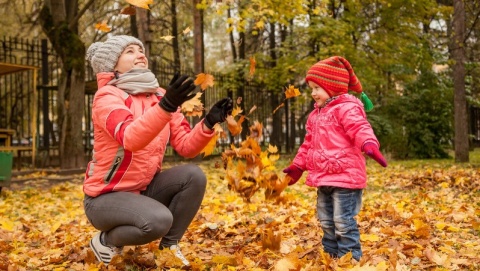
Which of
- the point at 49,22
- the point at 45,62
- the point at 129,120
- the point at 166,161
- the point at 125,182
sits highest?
the point at 49,22

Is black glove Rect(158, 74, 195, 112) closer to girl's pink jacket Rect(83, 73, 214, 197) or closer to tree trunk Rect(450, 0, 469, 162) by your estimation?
girl's pink jacket Rect(83, 73, 214, 197)

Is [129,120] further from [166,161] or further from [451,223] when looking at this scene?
[166,161]

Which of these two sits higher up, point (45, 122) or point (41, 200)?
point (45, 122)

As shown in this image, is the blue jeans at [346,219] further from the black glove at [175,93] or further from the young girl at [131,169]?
the black glove at [175,93]

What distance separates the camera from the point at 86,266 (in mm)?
3277

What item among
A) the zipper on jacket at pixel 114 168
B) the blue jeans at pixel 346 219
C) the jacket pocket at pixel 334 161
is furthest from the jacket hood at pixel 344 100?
the zipper on jacket at pixel 114 168

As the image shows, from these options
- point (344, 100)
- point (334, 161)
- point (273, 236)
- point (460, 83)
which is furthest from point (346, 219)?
point (460, 83)

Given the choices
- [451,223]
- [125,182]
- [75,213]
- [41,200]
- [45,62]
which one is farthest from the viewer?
[45,62]

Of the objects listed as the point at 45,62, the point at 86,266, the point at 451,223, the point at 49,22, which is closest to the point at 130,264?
the point at 86,266

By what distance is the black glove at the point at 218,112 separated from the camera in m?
3.17

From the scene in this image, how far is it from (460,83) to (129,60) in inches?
403

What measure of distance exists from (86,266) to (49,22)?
9749 millimetres

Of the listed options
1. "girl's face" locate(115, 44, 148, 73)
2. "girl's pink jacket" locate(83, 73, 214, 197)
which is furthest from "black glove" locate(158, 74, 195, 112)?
"girl's face" locate(115, 44, 148, 73)

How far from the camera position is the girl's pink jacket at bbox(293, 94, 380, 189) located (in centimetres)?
323
